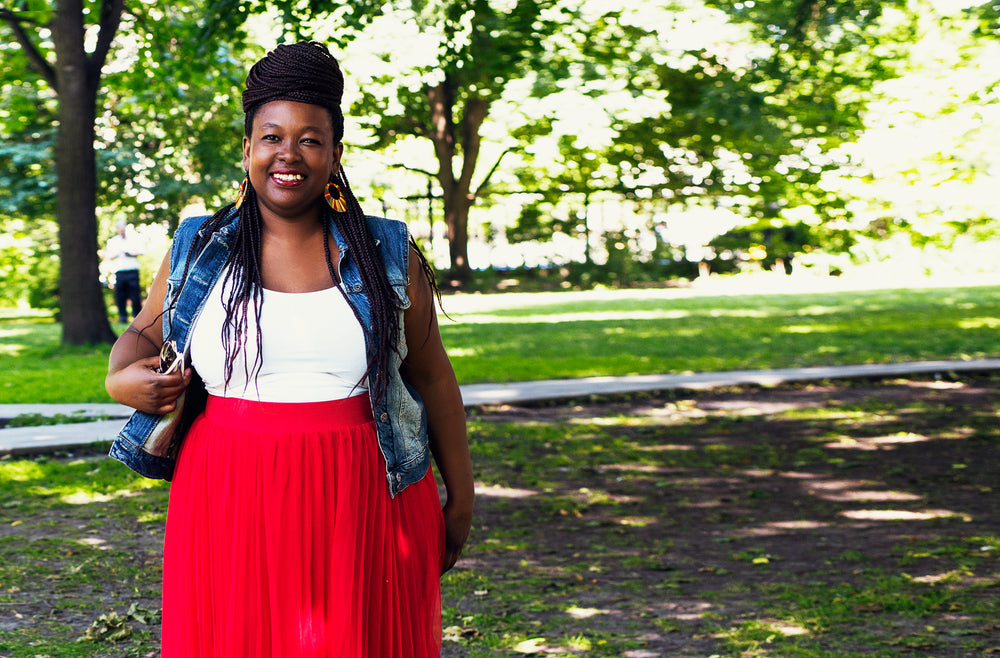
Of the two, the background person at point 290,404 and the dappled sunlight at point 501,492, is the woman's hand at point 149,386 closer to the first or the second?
the background person at point 290,404

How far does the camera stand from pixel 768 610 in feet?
16.1

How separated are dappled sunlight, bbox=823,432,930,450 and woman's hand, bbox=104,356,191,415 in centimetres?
718

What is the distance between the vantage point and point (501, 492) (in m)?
7.26

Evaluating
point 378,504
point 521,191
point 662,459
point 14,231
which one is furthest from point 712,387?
point 521,191

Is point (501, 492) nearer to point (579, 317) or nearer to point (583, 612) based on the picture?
point (583, 612)

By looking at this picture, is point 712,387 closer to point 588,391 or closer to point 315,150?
point 588,391

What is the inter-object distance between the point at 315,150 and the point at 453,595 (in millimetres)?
3304

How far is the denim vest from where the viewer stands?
232 centimetres

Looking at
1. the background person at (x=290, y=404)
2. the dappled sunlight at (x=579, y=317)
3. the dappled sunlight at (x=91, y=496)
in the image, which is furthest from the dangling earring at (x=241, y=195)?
the dappled sunlight at (x=579, y=317)

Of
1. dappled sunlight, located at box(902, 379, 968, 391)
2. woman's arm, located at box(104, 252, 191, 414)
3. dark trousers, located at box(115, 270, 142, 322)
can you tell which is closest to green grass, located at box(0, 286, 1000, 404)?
dark trousers, located at box(115, 270, 142, 322)

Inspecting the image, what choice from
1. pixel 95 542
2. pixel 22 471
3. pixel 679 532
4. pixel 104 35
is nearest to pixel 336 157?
pixel 95 542

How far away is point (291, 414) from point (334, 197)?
515 millimetres

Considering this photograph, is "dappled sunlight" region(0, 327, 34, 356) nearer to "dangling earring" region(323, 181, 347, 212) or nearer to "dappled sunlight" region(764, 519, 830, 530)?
"dappled sunlight" region(764, 519, 830, 530)

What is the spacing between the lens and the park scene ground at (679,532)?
4617mm
